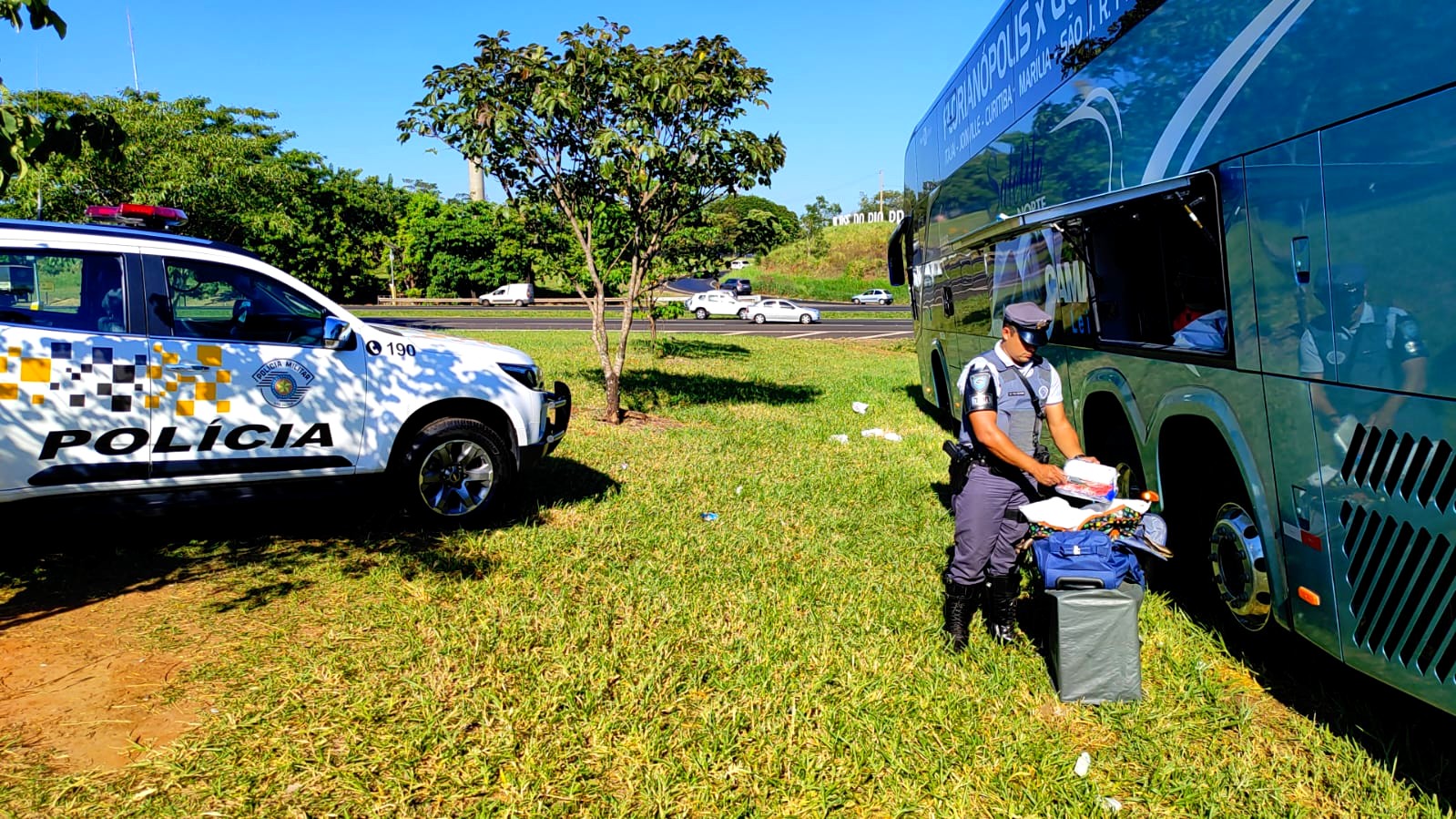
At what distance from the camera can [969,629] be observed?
15.7 feet

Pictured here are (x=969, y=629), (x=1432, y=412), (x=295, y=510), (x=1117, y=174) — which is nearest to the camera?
(x=1432, y=412)

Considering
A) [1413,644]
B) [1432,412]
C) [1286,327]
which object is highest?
[1286,327]

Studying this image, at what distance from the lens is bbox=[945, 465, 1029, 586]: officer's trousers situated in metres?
4.46

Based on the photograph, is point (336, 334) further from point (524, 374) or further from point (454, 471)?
point (524, 374)

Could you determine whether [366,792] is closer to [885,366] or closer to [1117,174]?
[1117,174]

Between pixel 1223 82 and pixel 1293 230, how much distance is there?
928 millimetres

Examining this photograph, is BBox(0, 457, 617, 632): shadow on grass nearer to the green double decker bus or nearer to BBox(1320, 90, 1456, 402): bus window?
the green double decker bus

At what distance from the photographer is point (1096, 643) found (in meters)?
4.01

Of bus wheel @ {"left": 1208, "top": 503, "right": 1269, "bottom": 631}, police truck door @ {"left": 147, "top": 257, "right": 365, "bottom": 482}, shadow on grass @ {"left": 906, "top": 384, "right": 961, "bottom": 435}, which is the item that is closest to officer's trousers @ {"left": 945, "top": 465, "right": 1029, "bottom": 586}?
bus wheel @ {"left": 1208, "top": 503, "right": 1269, "bottom": 631}

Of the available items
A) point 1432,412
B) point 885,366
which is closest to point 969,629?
point 1432,412

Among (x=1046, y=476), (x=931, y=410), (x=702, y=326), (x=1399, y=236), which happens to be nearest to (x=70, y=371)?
(x=1046, y=476)

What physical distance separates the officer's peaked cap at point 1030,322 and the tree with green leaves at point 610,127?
654 cm

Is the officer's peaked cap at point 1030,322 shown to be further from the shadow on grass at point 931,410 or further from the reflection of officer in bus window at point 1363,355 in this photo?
the shadow on grass at point 931,410

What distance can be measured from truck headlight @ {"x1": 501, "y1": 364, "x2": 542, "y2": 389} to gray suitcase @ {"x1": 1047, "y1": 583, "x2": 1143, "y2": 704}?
162 inches
